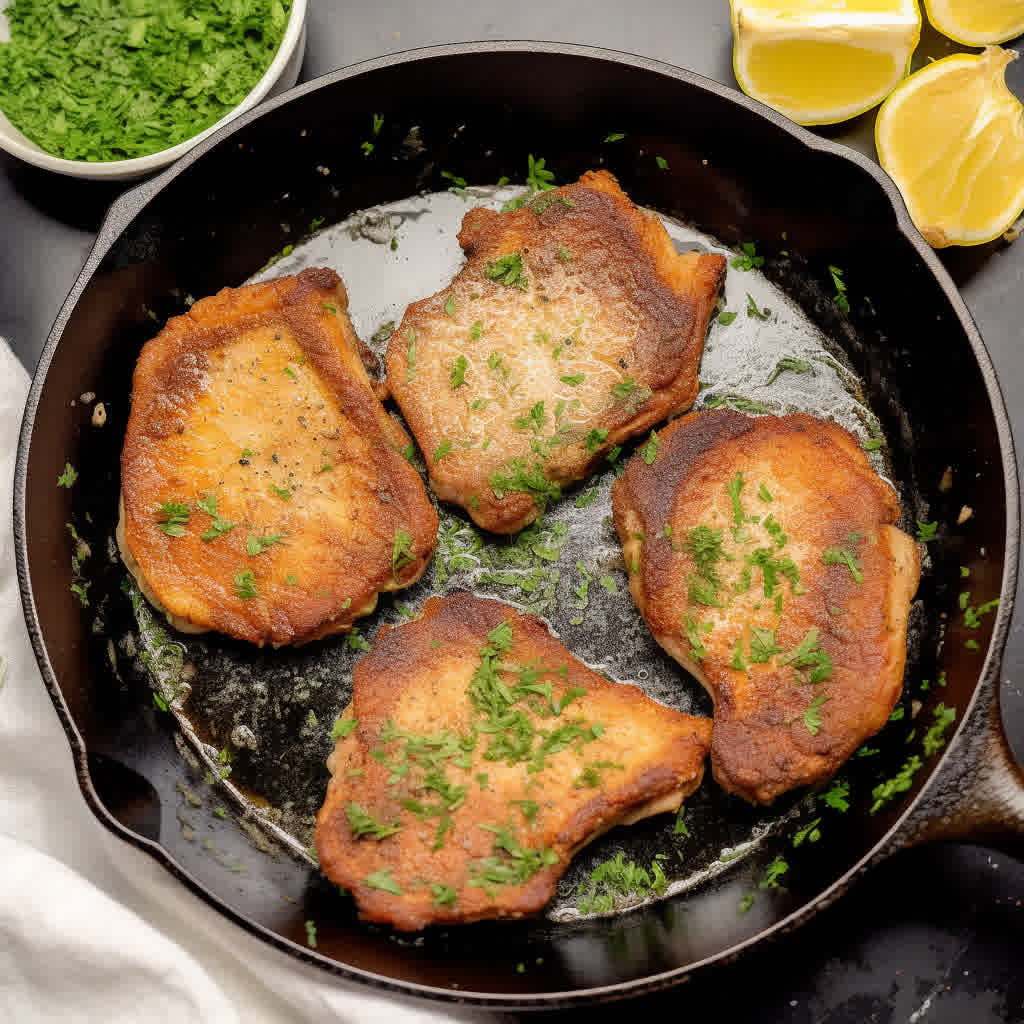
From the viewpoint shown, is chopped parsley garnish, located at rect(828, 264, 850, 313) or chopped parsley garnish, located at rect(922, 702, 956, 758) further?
chopped parsley garnish, located at rect(828, 264, 850, 313)

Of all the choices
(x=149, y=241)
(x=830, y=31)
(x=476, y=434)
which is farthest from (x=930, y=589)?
(x=149, y=241)

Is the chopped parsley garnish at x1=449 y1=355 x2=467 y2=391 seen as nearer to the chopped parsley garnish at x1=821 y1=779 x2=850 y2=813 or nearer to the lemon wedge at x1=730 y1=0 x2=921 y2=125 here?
the lemon wedge at x1=730 y1=0 x2=921 y2=125

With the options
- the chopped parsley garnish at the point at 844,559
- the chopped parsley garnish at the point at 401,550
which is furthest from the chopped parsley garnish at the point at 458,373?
the chopped parsley garnish at the point at 844,559

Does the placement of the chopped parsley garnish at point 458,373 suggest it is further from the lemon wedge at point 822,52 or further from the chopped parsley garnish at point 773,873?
the chopped parsley garnish at point 773,873

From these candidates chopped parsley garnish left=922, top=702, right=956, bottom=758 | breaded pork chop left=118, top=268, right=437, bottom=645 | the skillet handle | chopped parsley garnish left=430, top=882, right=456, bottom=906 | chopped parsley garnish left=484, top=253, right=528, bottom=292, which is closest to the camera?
the skillet handle

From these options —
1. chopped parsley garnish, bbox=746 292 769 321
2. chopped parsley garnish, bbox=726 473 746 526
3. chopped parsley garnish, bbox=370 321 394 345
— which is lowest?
chopped parsley garnish, bbox=726 473 746 526

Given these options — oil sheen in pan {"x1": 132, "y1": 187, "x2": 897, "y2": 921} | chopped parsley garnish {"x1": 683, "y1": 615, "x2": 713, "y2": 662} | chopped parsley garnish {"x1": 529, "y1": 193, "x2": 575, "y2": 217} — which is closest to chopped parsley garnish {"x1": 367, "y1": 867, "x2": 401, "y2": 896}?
oil sheen in pan {"x1": 132, "y1": 187, "x2": 897, "y2": 921}
